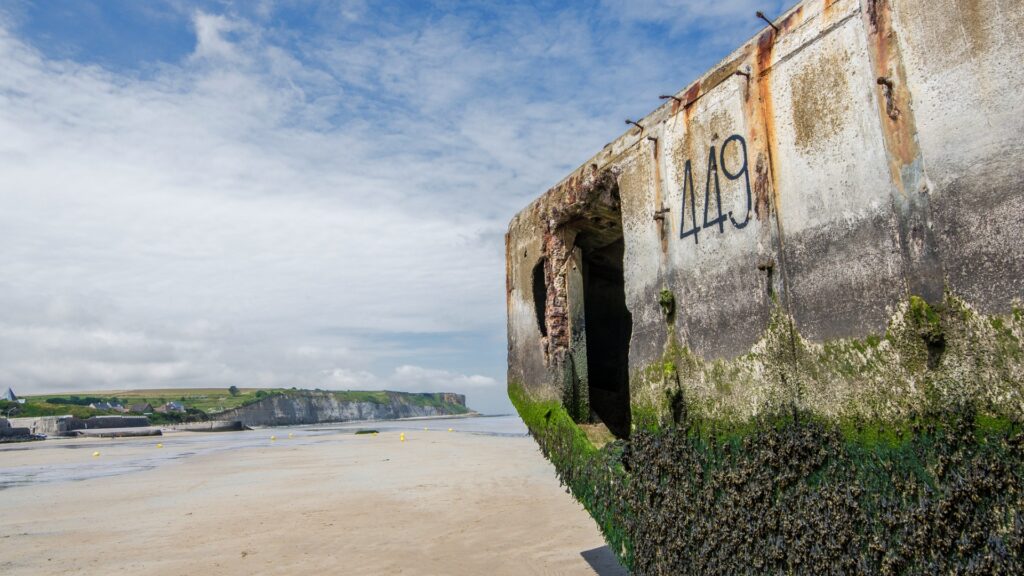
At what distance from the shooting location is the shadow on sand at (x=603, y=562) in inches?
211

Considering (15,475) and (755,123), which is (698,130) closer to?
(755,123)

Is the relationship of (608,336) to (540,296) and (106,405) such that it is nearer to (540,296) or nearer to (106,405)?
(540,296)

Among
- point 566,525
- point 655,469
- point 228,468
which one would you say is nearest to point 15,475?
point 228,468

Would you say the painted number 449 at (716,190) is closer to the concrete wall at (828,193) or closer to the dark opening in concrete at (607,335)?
the concrete wall at (828,193)

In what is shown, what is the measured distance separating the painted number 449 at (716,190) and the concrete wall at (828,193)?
0.01 m

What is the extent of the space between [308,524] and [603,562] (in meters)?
3.96

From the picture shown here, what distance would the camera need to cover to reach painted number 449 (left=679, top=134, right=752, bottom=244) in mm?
3191

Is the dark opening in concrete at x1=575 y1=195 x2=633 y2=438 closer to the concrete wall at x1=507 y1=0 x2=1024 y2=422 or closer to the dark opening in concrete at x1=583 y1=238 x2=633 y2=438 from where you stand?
the dark opening in concrete at x1=583 y1=238 x2=633 y2=438

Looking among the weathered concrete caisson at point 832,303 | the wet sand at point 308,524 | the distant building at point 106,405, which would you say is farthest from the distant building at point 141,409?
the weathered concrete caisson at point 832,303

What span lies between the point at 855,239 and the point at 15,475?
793 inches

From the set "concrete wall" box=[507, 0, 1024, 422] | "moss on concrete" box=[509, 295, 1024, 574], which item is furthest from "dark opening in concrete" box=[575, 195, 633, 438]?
"moss on concrete" box=[509, 295, 1024, 574]

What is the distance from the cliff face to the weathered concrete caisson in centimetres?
6981

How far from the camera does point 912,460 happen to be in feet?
7.49

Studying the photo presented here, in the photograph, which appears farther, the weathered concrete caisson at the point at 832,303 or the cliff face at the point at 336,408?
the cliff face at the point at 336,408
